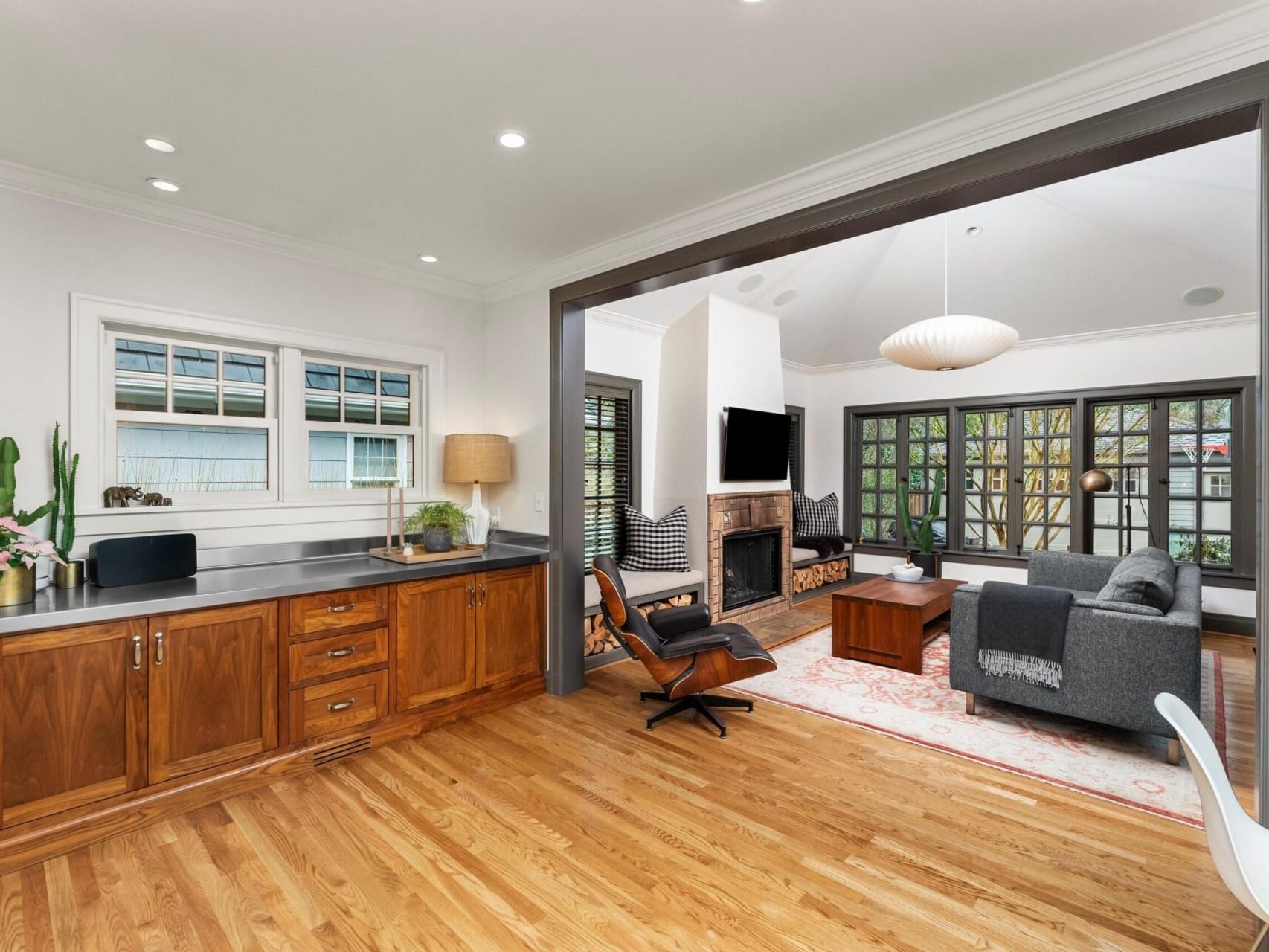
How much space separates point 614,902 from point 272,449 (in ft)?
9.57

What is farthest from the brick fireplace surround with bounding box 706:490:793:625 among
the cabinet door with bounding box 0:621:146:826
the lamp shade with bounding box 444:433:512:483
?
the cabinet door with bounding box 0:621:146:826

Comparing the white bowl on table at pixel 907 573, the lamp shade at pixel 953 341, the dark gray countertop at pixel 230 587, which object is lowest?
the white bowl on table at pixel 907 573

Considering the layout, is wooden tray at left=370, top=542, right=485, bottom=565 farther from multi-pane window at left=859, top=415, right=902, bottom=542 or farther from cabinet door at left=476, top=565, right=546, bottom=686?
multi-pane window at left=859, top=415, right=902, bottom=542

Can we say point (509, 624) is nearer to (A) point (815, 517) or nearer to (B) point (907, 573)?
(B) point (907, 573)

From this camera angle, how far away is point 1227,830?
1.34 metres

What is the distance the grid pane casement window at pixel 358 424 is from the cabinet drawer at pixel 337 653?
3.57 ft

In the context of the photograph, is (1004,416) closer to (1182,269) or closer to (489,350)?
(1182,269)

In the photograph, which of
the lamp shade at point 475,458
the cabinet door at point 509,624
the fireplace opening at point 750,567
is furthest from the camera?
the fireplace opening at point 750,567

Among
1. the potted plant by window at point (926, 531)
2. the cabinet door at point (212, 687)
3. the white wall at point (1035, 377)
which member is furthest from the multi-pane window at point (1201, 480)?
the cabinet door at point (212, 687)

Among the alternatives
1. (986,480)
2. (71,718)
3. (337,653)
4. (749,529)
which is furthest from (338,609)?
(986,480)

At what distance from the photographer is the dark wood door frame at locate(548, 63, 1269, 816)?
6.06 feet

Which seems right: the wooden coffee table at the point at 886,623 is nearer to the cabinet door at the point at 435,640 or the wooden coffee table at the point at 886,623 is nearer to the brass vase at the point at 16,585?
the cabinet door at the point at 435,640

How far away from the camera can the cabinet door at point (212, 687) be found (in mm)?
2580

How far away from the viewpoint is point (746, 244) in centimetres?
298
